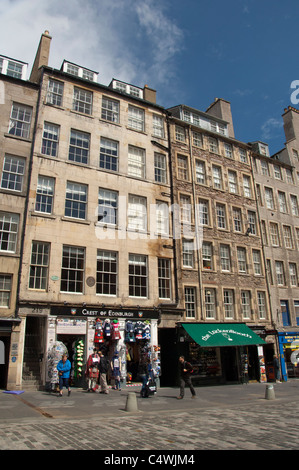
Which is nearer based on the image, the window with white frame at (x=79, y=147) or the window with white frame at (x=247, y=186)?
→ the window with white frame at (x=79, y=147)

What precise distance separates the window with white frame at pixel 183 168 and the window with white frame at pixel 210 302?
8.38 m

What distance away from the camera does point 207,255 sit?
24609 millimetres

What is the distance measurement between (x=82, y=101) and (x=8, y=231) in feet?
33.1

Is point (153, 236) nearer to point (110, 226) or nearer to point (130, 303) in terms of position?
point (110, 226)

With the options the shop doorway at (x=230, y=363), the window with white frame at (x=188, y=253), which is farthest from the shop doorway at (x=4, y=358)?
the shop doorway at (x=230, y=363)

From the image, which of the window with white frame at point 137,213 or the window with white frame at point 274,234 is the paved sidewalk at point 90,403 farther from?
the window with white frame at point 274,234

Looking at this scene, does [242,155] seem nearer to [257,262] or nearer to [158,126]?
[158,126]

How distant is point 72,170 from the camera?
801 inches

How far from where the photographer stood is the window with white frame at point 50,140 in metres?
20.1

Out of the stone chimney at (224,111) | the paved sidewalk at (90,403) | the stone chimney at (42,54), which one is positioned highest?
the stone chimney at (224,111)

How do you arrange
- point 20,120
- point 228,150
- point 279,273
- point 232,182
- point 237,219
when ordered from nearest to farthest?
point 20,120
point 237,219
point 232,182
point 279,273
point 228,150

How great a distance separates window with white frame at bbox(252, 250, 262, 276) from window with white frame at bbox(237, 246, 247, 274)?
1.03 meters

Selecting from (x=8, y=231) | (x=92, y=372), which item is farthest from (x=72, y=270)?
(x=92, y=372)
